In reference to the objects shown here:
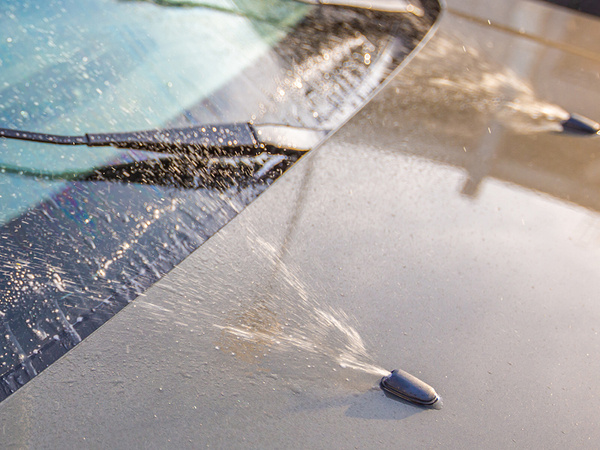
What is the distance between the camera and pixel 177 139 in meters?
1.42

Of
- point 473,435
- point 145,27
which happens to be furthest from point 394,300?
point 145,27

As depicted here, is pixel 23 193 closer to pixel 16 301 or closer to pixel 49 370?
pixel 16 301

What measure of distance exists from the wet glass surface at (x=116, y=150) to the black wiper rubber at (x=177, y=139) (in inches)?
0.9

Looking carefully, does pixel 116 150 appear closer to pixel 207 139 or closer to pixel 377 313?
pixel 207 139

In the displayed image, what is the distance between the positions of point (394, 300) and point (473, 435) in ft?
1.18

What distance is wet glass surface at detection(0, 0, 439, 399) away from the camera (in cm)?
107

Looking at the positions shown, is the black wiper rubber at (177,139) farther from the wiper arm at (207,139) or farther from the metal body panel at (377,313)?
the metal body panel at (377,313)

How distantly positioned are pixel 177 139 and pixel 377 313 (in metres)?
0.69

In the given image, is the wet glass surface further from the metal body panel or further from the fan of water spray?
the fan of water spray

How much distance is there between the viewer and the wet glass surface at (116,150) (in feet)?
3.52

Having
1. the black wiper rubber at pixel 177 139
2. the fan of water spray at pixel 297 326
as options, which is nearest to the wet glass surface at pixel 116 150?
the black wiper rubber at pixel 177 139

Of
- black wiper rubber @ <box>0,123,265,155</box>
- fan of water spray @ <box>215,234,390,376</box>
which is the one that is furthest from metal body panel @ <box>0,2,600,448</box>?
black wiper rubber @ <box>0,123,265,155</box>

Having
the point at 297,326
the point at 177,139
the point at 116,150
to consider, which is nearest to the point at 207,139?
the point at 177,139

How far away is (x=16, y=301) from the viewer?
1.02 meters
